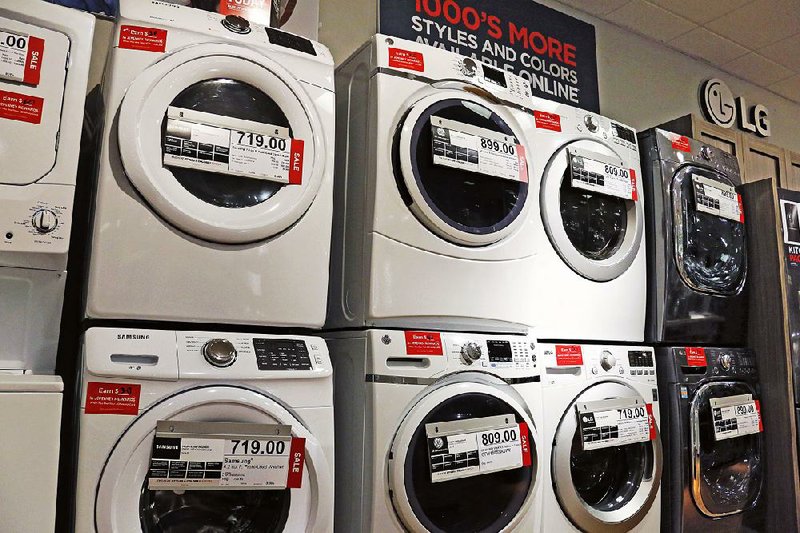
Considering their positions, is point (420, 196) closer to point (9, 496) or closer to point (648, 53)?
point (9, 496)

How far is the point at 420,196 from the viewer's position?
1821 millimetres

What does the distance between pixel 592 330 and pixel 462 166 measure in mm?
778

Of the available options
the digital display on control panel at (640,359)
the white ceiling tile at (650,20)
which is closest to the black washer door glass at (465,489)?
the digital display on control panel at (640,359)

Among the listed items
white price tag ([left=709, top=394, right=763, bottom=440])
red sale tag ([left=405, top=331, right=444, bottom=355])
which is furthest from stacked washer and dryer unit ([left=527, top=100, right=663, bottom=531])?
red sale tag ([left=405, top=331, right=444, bottom=355])

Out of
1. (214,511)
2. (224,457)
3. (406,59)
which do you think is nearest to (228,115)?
(406,59)

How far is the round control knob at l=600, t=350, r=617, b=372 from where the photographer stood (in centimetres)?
218

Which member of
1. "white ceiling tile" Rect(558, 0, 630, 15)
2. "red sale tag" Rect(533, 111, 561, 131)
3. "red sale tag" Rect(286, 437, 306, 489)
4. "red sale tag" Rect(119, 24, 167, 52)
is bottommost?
"red sale tag" Rect(286, 437, 306, 489)

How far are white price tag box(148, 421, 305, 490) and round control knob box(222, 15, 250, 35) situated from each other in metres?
1.00

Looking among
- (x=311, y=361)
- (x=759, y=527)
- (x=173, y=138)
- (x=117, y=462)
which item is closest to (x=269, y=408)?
(x=311, y=361)

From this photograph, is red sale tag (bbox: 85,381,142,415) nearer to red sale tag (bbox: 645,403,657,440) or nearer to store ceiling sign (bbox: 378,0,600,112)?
red sale tag (bbox: 645,403,657,440)

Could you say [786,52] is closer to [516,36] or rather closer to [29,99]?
[516,36]

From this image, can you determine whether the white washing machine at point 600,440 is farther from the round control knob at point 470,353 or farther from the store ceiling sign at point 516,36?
the store ceiling sign at point 516,36

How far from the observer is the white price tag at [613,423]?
2.05 m

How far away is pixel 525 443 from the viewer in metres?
1.85
